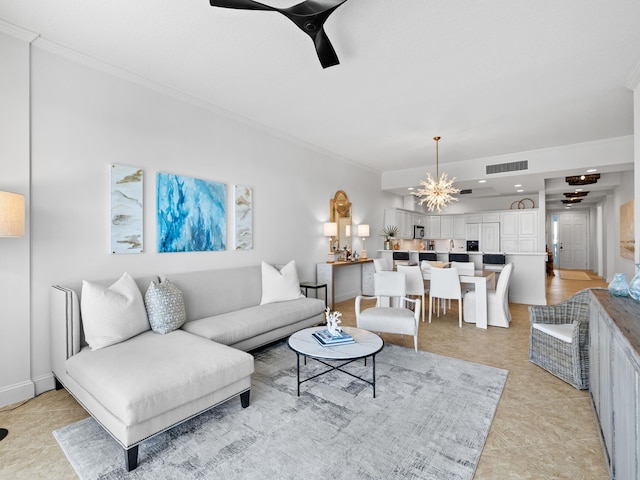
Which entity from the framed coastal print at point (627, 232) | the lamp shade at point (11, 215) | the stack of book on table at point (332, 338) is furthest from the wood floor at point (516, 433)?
the framed coastal print at point (627, 232)

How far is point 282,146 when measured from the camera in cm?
499

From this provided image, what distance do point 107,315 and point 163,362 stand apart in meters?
0.75

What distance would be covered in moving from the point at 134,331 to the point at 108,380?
763 millimetres

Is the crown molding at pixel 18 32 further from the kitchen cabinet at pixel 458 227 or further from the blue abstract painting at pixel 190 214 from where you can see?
the kitchen cabinet at pixel 458 227

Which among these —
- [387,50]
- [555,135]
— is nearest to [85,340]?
[387,50]

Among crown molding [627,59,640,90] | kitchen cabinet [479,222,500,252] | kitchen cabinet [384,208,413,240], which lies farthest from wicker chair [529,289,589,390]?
kitchen cabinet [479,222,500,252]

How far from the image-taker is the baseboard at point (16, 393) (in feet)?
8.01

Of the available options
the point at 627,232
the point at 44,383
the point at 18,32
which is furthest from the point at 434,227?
the point at 18,32

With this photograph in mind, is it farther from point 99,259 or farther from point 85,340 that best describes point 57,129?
point 85,340

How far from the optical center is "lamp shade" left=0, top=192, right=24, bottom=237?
2.11 m

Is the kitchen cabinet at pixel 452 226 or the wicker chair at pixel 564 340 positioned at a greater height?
the kitchen cabinet at pixel 452 226

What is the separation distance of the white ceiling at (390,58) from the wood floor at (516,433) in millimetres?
2874

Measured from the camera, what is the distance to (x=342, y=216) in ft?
20.7

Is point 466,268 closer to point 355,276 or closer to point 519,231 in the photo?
point 355,276
